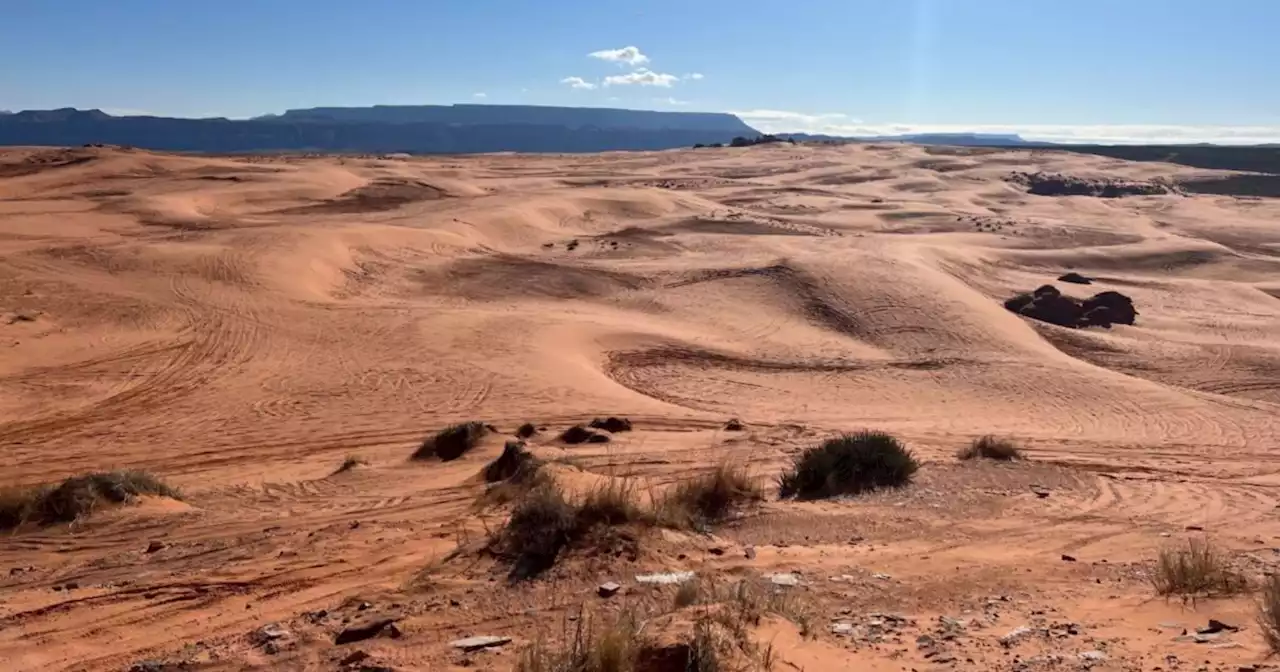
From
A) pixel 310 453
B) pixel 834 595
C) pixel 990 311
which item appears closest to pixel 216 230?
pixel 310 453

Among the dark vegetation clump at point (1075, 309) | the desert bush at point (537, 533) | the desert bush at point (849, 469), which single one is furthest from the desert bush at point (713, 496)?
the dark vegetation clump at point (1075, 309)

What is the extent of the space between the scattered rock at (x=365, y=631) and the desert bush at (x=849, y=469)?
15.9 feet

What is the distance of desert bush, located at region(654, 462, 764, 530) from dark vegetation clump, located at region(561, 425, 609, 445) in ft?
9.83

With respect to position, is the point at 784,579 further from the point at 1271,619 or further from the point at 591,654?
the point at 1271,619

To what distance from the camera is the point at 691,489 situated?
8.13m

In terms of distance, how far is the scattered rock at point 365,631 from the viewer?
16.5ft

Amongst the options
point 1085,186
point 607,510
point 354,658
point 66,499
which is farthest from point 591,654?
point 1085,186

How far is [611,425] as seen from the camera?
12445 mm

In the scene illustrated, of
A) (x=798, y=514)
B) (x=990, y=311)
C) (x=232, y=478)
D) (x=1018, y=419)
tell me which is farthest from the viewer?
(x=990, y=311)

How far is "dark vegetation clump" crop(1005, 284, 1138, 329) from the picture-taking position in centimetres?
2267

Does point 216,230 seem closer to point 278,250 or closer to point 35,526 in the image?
point 278,250

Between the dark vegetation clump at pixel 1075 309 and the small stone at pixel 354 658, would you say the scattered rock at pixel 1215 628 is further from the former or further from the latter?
the dark vegetation clump at pixel 1075 309

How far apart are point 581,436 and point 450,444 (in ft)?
5.08

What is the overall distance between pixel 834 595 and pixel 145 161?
54329 millimetres
